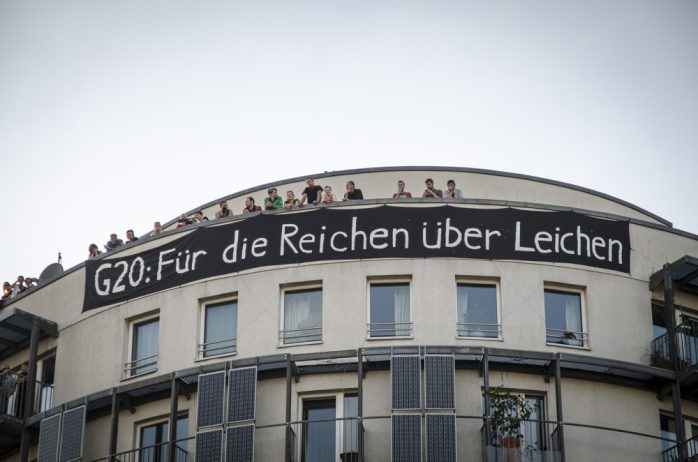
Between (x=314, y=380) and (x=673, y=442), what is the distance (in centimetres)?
1075

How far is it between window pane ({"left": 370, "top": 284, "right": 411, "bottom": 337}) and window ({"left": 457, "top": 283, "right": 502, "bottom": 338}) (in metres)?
1.58

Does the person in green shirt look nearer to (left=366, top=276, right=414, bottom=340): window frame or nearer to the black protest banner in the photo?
the black protest banner

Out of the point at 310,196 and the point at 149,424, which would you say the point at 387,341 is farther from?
the point at 149,424

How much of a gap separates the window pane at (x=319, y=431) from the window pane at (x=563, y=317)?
684cm

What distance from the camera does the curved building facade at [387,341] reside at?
44.1 metres

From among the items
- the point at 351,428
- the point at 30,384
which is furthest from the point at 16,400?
the point at 351,428

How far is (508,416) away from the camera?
4384 centimetres

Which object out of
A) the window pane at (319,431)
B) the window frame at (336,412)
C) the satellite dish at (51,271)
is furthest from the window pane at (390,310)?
the satellite dish at (51,271)

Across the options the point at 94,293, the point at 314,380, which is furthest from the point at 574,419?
the point at 94,293

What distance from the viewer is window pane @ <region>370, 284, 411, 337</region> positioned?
45.8 m

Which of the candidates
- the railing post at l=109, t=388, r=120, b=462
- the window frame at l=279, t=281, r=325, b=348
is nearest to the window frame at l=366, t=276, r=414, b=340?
the window frame at l=279, t=281, r=325, b=348

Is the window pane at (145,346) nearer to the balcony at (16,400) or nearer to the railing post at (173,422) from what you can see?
the railing post at (173,422)

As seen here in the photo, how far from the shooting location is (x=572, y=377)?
45406 millimetres

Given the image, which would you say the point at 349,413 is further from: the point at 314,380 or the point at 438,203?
the point at 438,203
